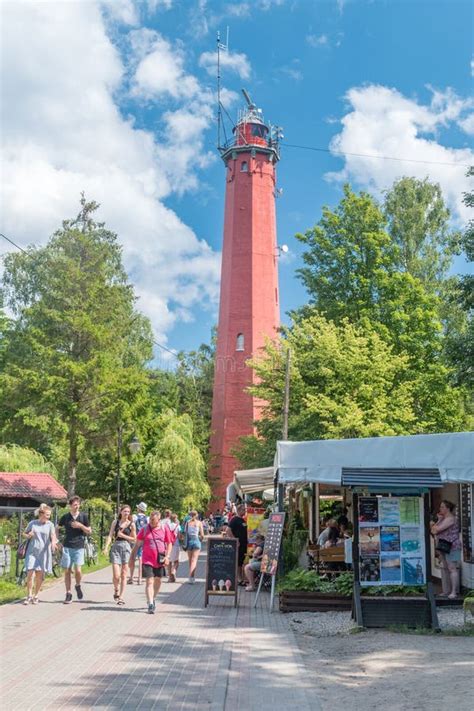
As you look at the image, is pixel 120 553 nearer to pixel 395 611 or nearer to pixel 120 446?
pixel 395 611

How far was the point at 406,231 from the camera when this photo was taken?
39.7 meters

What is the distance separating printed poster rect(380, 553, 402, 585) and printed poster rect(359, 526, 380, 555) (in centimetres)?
18

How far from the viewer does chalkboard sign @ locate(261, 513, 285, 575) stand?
13.8 metres

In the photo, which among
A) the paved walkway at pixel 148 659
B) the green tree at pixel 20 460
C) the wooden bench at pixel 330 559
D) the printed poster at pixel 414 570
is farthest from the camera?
the green tree at pixel 20 460

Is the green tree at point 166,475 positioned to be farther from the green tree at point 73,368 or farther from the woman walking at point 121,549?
the woman walking at point 121,549

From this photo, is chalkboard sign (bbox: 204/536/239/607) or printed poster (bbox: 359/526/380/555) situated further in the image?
chalkboard sign (bbox: 204/536/239/607)

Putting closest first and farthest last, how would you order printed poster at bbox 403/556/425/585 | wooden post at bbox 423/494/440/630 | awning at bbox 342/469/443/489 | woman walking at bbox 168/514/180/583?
wooden post at bbox 423/494/440/630 → awning at bbox 342/469/443/489 → printed poster at bbox 403/556/425/585 → woman walking at bbox 168/514/180/583

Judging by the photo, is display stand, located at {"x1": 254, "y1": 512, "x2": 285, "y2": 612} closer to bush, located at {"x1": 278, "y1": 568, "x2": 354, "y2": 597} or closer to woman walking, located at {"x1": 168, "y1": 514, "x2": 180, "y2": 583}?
bush, located at {"x1": 278, "y1": 568, "x2": 354, "y2": 597}

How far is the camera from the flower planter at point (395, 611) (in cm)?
1120

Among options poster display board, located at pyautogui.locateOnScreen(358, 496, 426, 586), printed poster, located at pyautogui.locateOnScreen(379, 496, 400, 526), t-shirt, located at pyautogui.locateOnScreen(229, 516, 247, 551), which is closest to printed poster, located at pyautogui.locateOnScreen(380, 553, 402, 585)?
poster display board, located at pyautogui.locateOnScreen(358, 496, 426, 586)

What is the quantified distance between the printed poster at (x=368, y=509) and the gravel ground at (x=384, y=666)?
60.3 inches

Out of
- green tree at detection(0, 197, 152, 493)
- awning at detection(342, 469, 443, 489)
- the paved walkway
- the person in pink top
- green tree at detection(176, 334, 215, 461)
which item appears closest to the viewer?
the paved walkway

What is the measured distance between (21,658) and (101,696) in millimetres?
1990

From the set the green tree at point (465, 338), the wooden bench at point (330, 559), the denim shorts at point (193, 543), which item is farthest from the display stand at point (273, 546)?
the green tree at point (465, 338)
